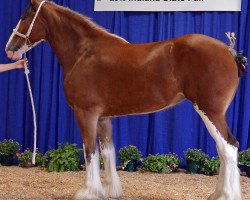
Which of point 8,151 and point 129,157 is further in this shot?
point 8,151

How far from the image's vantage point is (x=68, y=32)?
3.43m

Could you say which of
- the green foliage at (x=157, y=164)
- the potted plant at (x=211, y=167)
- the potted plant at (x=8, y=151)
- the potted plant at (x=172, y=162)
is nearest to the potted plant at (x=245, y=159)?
the potted plant at (x=211, y=167)

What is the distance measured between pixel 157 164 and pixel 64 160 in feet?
4.00

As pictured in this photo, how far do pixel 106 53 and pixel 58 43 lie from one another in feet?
1.57

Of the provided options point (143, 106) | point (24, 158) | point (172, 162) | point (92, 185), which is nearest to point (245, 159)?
point (172, 162)

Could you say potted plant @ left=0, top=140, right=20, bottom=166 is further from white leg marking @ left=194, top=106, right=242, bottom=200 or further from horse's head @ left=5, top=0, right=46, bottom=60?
white leg marking @ left=194, top=106, right=242, bottom=200

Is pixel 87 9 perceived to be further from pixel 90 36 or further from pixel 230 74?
pixel 230 74

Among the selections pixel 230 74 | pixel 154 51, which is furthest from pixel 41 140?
pixel 230 74

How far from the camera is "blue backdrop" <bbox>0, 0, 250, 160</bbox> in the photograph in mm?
5117

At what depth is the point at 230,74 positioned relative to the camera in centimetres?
290

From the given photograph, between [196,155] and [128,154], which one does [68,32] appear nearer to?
[128,154]

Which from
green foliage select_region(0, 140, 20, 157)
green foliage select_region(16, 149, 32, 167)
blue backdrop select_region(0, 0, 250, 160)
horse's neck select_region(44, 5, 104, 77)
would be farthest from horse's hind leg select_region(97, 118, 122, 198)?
green foliage select_region(0, 140, 20, 157)

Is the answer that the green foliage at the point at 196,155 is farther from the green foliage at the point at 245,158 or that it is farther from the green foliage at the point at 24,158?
the green foliage at the point at 24,158

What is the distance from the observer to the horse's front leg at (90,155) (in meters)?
3.21
